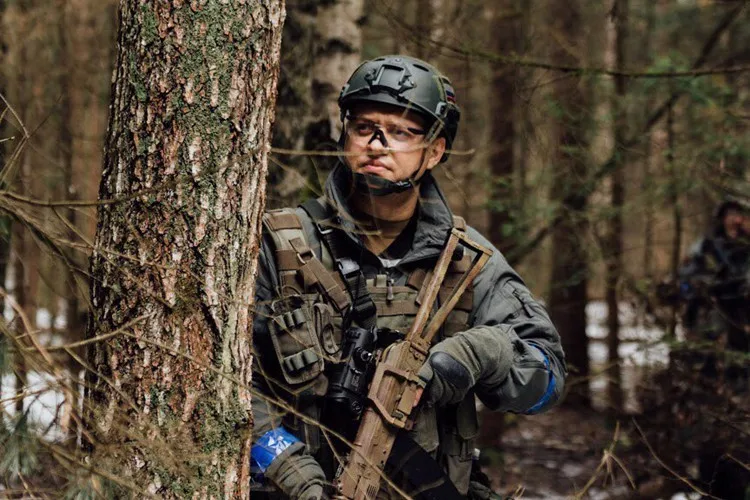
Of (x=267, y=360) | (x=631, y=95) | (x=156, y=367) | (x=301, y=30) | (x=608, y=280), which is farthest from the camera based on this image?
(x=631, y=95)

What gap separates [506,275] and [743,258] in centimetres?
365

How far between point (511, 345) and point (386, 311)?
0.48m

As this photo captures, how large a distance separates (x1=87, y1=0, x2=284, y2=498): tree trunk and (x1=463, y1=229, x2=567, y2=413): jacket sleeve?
3.56 feet

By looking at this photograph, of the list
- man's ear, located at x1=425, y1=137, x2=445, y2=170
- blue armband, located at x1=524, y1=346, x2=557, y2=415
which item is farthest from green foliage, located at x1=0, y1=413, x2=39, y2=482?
man's ear, located at x1=425, y1=137, x2=445, y2=170

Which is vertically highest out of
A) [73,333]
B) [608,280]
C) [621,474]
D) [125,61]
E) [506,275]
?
[125,61]

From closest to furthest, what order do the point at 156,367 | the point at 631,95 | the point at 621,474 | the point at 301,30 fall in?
1. the point at 156,367
2. the point at 301,30
3. the point at 621,474
4. the point at 631,95

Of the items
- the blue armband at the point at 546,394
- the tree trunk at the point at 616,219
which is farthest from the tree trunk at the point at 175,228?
the tree trunk at the point at 616,219

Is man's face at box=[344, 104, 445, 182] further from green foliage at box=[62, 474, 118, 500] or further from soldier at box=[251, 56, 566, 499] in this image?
green foliage at box=[62, 474, 118, 500]

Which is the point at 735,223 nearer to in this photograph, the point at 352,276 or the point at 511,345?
the point at 511,345

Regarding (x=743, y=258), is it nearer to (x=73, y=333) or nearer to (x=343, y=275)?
(x=343, y=275)

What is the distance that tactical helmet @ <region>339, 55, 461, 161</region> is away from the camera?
3.51 m

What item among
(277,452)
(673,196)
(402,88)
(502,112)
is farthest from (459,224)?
(502,112)

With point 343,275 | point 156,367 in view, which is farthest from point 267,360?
point 156,367

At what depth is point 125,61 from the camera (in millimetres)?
2445
